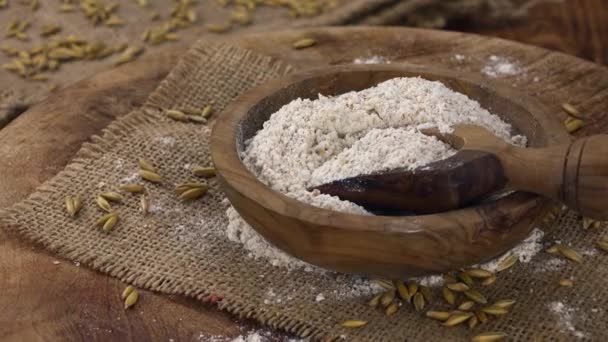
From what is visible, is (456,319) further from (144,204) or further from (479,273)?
(144,204)

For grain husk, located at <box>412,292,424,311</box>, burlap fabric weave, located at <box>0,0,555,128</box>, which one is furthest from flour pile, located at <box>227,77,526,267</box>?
burlap fabric weave, located at <box>0,0,555,128</box>

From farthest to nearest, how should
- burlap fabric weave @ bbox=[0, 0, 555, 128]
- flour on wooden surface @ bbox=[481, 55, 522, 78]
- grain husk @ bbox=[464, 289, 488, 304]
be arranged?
burlap fabric weave @ bbox=[0, 0, 555, 128] < flour on wooden surface @ bbox=[481, 55, 522, 78] < grain husk @ bbox=[464, 289, 488, 304]

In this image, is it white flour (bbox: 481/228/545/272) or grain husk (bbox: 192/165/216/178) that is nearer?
white flour (bbox: 481/228/545/272)

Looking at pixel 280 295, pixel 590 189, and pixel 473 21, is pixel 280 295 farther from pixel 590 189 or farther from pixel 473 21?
pixel 473 21

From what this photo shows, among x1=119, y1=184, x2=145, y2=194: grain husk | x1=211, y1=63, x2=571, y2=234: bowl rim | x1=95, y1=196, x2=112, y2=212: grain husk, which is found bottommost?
x1=95, y1=196, x2=112, y2=212: grain husk

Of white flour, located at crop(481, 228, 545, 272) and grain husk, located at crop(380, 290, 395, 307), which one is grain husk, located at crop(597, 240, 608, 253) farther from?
grain husk, located at crop(380, 290, 395, 307)

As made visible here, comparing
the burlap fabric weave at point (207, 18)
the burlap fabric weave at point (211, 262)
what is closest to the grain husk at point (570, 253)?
the burlap fabric weave at point (211, 262)
